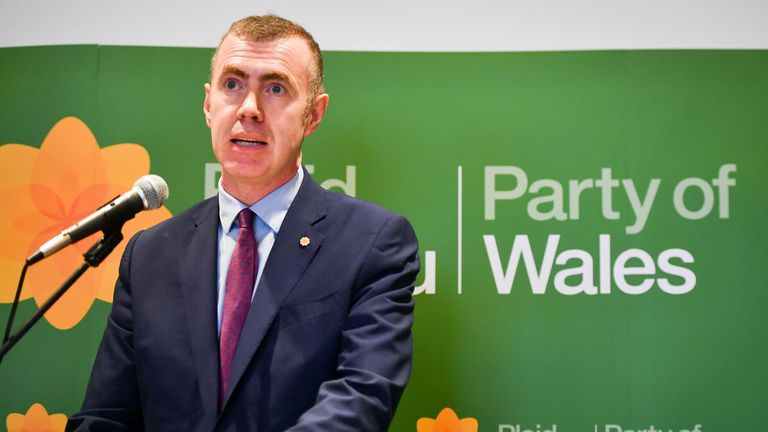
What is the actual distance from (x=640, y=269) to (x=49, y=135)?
84.9 inches

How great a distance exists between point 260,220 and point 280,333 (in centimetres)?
34

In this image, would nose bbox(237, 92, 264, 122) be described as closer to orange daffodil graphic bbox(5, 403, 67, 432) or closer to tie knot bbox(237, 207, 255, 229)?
tie knot bbox(237, 207, 255, 229)

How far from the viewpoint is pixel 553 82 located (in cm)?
300

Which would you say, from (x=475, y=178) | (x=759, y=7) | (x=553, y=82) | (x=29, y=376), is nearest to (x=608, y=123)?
(x=553, y=82)

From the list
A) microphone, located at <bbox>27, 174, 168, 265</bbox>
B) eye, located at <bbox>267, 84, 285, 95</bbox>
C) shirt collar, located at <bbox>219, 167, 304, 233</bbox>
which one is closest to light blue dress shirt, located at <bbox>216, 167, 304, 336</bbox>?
shirt collar, located at <bbox>219, 167, 304, 233</bbox>

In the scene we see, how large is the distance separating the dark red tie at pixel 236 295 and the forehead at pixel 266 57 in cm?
43

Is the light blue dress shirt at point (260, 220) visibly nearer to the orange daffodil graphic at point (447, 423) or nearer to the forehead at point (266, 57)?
the forehead at point (266, 57)

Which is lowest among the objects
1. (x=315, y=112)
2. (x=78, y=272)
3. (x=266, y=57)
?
(x=78, y=272)

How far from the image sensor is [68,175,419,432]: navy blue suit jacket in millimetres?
2053

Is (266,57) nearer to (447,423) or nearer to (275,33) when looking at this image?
(275,33)

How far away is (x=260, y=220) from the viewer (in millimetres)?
2297

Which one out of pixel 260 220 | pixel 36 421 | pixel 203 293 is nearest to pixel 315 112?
pixel 260 220

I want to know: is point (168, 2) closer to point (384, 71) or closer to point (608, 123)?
point (384, 71)

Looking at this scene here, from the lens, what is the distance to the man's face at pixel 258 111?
89.5 inches
